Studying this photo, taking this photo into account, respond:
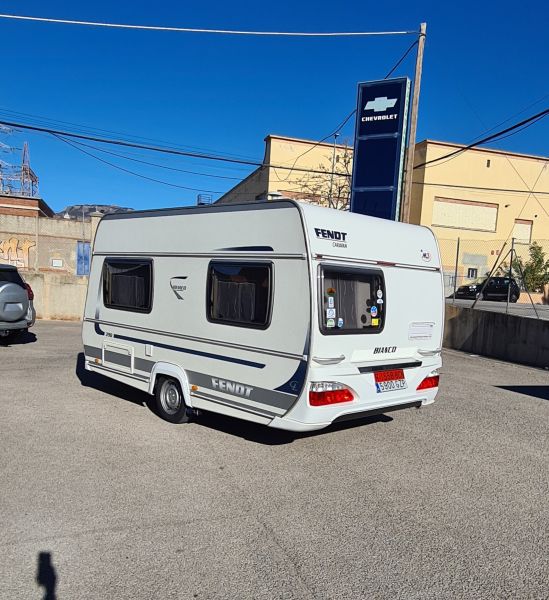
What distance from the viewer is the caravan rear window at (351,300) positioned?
526 centimetres

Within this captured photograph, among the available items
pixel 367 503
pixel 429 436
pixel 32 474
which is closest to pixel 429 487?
pixel 367 503

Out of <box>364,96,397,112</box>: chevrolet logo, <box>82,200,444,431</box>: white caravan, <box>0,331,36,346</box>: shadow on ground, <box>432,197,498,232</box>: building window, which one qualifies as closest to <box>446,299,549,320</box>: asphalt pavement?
<box>364,96,397,112</box>: chevrolet logo

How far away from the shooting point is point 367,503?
177 inches

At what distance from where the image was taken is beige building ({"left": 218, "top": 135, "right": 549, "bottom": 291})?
3828cm

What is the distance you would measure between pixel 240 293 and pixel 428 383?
8.35 ft

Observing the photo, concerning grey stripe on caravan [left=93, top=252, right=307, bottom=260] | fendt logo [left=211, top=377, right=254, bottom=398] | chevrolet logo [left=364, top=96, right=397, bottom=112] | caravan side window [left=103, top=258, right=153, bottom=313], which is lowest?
fendt logo [left=211, top=377, right=254, bottom=398]

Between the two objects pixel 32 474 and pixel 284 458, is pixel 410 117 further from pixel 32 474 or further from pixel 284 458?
pixel 32 474

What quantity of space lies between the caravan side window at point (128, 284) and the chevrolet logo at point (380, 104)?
460 inches

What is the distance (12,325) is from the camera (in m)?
11.1

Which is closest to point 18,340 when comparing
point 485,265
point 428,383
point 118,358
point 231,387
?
point 118,358

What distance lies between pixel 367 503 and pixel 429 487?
75cm

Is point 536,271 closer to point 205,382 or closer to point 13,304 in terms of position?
point 13,304

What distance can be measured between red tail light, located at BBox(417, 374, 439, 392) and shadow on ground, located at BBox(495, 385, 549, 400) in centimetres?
361

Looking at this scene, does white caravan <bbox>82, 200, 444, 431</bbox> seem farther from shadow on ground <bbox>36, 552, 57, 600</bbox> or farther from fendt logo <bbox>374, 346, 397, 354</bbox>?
shadow on ground <bbox>36, 552, 57, 600</bbox>
